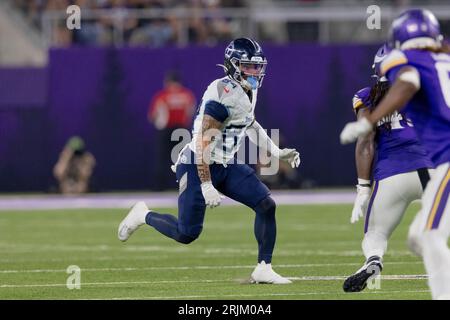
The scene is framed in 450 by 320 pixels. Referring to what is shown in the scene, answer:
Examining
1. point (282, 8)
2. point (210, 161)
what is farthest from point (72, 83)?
point (210, 161)

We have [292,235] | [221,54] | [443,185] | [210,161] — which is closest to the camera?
[443,185]

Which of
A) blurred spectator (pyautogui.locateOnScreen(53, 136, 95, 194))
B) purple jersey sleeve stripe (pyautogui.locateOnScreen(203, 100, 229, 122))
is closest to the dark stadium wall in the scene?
blurred spectator (pyautogui.locateOnScreen(53, 136, 95, 194))

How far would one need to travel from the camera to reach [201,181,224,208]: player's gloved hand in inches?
362

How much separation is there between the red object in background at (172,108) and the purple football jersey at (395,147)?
1216cm

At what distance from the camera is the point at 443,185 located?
7.18 meters

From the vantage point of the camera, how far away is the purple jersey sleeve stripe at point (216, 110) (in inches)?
371

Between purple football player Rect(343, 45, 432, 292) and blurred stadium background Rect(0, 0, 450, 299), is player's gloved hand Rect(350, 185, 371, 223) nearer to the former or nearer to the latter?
purple football player Rect(343, 45, 432, 292)

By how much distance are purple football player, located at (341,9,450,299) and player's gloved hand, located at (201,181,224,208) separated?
2123 mm

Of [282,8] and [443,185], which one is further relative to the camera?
[282,8]

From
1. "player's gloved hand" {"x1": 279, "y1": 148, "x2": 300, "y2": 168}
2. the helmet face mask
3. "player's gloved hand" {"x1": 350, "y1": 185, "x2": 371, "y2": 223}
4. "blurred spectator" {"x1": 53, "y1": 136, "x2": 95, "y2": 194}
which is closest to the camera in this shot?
"player's gloved hand" {"x1": 350, "y1": 185, "x2": 371, "y2": 223}

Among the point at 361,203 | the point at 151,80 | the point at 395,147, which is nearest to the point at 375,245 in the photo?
the point at 361,203

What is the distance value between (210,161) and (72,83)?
12795 mm

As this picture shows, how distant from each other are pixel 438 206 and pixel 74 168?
49.6 feet
